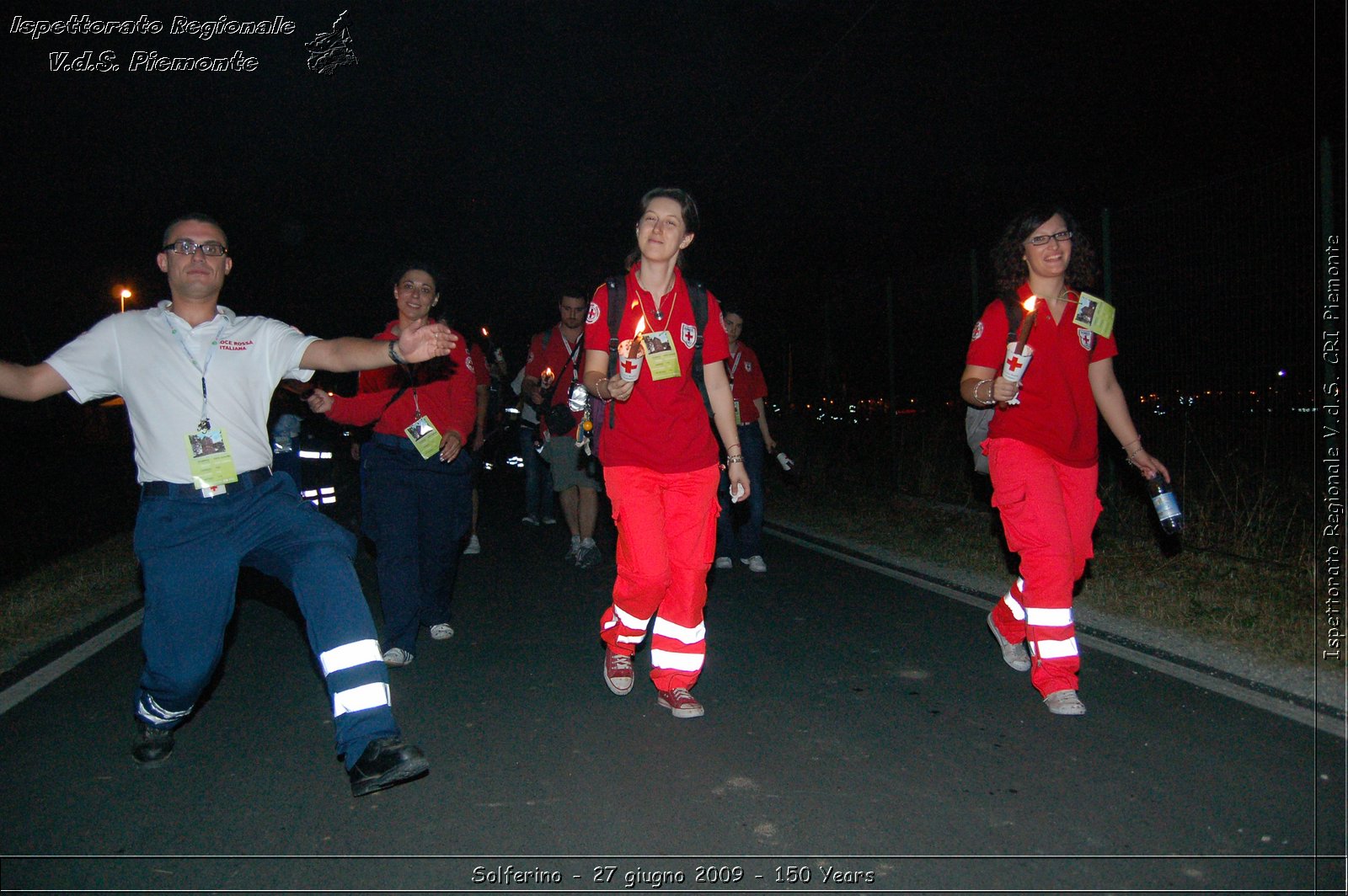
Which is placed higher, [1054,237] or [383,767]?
[1054,237]

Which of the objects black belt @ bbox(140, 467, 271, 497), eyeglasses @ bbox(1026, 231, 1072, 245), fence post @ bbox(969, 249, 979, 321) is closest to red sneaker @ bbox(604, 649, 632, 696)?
black belt @ bbox(140, 467, 271, 497)

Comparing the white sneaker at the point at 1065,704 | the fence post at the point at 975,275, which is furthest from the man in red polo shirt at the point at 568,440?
the fence post at the point at 975,275

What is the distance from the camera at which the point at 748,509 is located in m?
8.26

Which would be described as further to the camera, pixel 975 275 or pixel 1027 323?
pixel 975 275

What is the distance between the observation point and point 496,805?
3561mm

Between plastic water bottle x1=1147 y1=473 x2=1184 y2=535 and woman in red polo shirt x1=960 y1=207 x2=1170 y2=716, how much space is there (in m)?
0.05

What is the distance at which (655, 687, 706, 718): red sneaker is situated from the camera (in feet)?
14.7

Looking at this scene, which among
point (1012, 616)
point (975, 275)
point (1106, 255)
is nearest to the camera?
point (1012, 616)

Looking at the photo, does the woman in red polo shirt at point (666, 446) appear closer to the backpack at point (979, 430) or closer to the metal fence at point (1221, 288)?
the backpack at point (979, 430)

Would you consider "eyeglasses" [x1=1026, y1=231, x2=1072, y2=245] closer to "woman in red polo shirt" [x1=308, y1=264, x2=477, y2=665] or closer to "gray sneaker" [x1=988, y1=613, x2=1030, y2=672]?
"gray sneaker" [x1=988, y1=613, x2=1030, y2=672]

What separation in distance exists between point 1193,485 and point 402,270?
8113mm

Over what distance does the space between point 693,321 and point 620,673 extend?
1.76 meters

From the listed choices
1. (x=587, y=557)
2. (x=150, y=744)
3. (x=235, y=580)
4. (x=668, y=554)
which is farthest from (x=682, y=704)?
(x=587, y=557)

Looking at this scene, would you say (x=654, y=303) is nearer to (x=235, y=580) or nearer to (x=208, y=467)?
(x=208, y=467)
